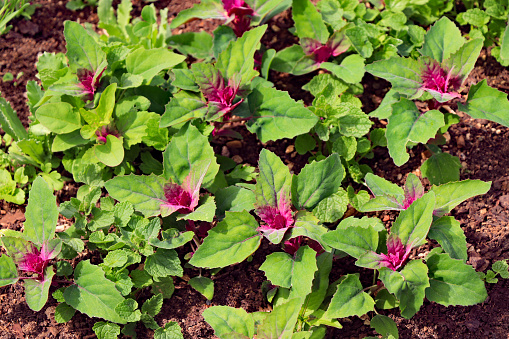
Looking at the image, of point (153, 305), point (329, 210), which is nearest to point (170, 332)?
point (153, 305)

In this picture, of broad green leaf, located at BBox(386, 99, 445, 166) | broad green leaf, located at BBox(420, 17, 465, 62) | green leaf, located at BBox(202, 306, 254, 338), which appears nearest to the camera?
green leaf, located at BBox(202, 306, 254, 338)

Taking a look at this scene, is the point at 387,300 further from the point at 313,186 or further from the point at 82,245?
the point at 82,245

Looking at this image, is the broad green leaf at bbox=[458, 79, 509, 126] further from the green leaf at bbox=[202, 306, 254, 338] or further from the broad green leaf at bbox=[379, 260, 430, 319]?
the green leaf at bbox=[202, 306, 254, 338]

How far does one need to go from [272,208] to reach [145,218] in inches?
27.8

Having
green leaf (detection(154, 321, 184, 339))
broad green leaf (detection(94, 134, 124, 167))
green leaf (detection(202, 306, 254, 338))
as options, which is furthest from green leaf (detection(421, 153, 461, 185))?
broad green leaf (detection(94, 134, 124, 167))

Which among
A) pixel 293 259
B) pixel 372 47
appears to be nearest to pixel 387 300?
pixel 293 259

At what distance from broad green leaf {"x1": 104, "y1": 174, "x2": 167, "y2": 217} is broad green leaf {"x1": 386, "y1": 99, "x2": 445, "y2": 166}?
1.29 m

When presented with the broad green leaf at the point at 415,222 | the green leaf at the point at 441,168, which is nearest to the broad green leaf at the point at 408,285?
the broad green leaf at the point at 415,222

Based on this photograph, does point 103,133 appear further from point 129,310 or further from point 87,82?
point 129,310

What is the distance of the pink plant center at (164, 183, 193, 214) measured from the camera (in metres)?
2.78

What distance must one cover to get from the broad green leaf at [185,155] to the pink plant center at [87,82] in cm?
68

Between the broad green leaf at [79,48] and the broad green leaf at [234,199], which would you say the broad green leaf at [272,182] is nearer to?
the broad green leaf at [234,199]

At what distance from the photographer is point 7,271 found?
8.53 feet

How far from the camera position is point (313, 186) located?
2.75 m
